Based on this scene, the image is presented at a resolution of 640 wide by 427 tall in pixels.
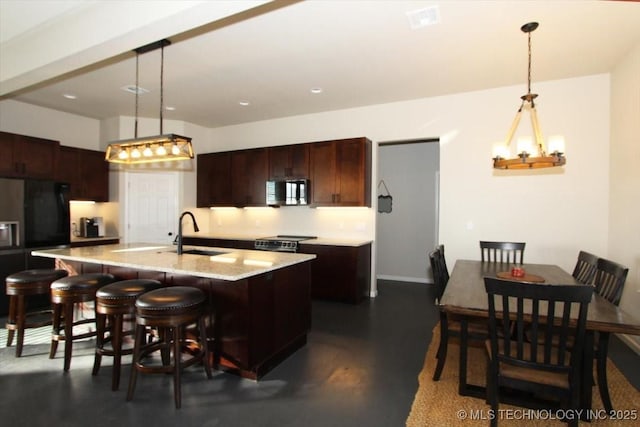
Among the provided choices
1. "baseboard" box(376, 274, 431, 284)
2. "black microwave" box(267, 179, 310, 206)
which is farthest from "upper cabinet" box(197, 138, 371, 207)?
"baseboard" box(376, 274, 431, 284)

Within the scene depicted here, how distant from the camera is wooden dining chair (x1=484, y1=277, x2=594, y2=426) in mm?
1784

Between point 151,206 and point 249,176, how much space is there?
179 cm

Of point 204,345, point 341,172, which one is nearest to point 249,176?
point 341,172

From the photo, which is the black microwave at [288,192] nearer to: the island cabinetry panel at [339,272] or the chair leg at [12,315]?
the island cabinetry panel at [339,272]

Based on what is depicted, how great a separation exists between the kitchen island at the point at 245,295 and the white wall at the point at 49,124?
9.94 feet

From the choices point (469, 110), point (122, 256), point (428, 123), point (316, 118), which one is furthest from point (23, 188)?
point (469, 110)

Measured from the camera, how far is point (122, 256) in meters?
3.18

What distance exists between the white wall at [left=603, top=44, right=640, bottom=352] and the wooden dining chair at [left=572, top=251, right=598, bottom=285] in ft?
1.77

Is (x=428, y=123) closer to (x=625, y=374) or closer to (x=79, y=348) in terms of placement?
(x=625, y=374)

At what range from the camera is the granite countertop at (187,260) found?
8.23 feet

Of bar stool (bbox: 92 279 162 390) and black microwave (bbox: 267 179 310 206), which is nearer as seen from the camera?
bar stool (bbox: 92 279 162 390)

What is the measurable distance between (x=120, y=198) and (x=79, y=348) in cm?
305

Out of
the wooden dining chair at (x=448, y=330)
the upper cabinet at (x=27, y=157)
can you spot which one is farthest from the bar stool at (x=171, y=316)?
the upper cabinet at (x=27, y=157)

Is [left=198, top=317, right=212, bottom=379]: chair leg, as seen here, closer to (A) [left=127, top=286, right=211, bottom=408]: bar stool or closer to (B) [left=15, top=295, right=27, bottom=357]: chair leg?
(A) [left=127, top=286, right=211, bottom=408]: bar stool
